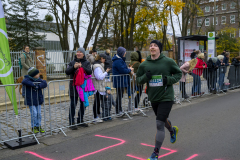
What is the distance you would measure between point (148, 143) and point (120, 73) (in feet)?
8.46

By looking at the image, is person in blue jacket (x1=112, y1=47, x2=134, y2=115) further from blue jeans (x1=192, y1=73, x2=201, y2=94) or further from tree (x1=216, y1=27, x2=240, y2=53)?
tree (x1=216, y1=27, x2=240, y2=53)

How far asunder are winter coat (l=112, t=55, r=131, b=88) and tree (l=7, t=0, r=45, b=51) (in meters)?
16.5

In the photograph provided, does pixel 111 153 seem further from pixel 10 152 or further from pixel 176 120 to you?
pixel 176 120

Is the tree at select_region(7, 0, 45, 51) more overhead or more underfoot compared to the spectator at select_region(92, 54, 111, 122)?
more overhead

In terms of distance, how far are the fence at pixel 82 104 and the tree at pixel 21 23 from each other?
1509 centimetres

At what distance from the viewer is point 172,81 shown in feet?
12.8

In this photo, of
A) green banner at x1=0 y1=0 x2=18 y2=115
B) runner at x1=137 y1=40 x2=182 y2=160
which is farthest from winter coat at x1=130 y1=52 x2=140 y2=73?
green banner at x1=0 y1=0 x2=18 y2=115

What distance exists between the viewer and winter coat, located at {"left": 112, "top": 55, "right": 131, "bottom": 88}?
6738 mm

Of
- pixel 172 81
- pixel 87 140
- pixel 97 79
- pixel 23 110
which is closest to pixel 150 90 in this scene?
pixel 172 81

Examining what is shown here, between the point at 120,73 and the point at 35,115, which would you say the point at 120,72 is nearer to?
the point at 120,73

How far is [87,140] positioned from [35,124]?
120cm

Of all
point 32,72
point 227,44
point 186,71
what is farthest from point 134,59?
point 227,44

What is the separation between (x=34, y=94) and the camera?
5207mm

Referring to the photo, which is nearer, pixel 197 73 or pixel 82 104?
pixel 82 104
